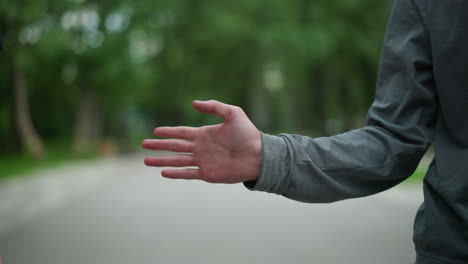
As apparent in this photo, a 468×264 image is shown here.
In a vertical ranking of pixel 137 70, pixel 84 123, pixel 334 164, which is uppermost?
pixel 334 164

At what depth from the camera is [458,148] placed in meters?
1.36

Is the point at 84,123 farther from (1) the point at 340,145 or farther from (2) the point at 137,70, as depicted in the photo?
(1) the point at 340,145

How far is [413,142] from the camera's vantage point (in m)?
1.46

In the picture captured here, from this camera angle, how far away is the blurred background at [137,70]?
53.2 feet

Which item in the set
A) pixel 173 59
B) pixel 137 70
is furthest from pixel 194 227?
pixel 173 59

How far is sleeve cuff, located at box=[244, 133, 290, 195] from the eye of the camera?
140 cm

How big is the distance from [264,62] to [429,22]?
34191mm

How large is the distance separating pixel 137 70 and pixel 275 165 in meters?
23.5

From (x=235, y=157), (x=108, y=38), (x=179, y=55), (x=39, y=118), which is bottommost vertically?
(x=39, y=118)

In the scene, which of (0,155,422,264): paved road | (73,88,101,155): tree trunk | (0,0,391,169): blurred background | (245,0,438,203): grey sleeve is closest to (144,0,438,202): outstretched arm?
(245,0,438,203): grey sleeve

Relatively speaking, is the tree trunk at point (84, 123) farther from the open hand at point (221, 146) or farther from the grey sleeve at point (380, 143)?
the grey sleeve at point (380, 143)

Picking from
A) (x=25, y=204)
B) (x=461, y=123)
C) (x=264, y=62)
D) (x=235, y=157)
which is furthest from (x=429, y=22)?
(x=264, y=62)

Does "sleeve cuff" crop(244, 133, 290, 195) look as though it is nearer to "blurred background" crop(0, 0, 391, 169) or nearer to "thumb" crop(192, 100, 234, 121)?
"thumb" crop(192, 100, 234, 121)

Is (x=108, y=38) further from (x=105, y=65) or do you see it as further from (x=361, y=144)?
(x=361, y=144)
